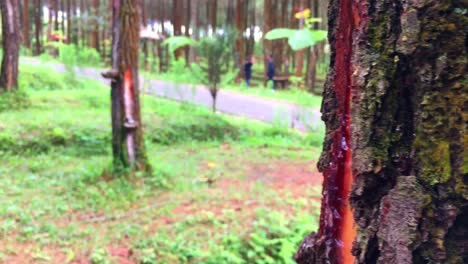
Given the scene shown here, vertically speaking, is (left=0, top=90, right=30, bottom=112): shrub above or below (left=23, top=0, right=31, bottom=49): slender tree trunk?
below

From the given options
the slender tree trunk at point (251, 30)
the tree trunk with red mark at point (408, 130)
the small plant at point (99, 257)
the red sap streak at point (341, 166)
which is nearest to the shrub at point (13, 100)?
the small plant at point (99, 257)

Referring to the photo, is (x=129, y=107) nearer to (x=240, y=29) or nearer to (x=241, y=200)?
(x=241, y=200)

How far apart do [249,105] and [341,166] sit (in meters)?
14.0

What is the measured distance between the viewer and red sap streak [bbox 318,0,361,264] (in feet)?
3.72

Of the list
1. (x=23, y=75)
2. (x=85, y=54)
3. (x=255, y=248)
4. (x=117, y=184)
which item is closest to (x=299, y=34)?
(x=117, y=184)

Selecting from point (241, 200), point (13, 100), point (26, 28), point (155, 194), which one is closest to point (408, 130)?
point (241, 200)

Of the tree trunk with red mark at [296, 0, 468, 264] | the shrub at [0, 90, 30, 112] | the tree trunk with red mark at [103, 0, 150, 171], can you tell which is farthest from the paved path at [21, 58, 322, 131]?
the tree trunk with red mark at [296, 0, 468, 264]

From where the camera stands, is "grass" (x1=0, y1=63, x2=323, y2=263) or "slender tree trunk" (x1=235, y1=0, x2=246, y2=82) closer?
"grass" (x1=0, y1=63, x2=323, y2=263)

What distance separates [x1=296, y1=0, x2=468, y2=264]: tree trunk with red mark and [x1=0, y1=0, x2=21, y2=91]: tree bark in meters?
9.84

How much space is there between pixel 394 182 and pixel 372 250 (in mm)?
148

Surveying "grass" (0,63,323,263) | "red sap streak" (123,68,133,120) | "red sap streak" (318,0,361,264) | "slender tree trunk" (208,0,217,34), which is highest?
"slender tree trunk" (208,0,217,34)

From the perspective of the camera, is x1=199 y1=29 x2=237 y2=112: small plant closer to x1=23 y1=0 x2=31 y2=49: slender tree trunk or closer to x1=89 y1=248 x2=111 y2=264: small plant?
x1=89 y1=248 x2=111 y2=264: small plant

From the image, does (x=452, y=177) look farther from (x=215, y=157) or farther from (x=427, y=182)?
(x=215, y=157)

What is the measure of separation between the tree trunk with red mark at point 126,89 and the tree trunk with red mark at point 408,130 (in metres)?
4.61
